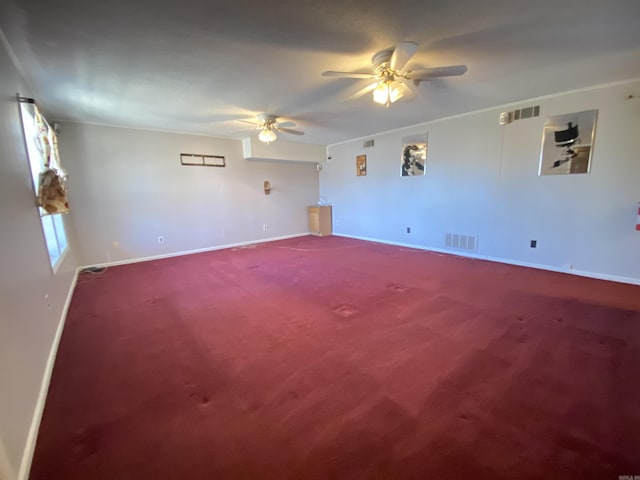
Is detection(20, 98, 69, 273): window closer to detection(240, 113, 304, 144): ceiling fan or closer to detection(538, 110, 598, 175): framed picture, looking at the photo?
detection(240, 113, 304, 144): ceiling fan

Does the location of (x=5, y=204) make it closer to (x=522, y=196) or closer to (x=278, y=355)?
(x=278, y=355)

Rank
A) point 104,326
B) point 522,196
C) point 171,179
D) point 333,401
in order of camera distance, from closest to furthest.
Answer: point 333,401 < point 104,326 < point 522,196 < point 171,179

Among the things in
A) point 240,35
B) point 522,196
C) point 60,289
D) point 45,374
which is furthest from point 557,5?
point 60,289

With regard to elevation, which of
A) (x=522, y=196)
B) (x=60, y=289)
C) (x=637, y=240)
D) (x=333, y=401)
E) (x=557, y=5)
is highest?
(x=557, y=5)

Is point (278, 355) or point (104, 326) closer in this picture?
point (278, 355)

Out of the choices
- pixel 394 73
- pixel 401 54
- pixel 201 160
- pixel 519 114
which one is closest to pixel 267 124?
pixel 201 160

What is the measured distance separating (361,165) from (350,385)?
5757 mm

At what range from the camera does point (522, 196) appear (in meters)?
4.32

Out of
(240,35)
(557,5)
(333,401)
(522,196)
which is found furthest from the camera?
(522,196)

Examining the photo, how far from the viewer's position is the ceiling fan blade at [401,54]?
2.13 m

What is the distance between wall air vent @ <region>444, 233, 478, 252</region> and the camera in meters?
4.98

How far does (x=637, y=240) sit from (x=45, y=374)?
6416mm

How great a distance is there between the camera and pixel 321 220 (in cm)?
755

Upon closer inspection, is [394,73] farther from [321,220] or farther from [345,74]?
[321,220]
